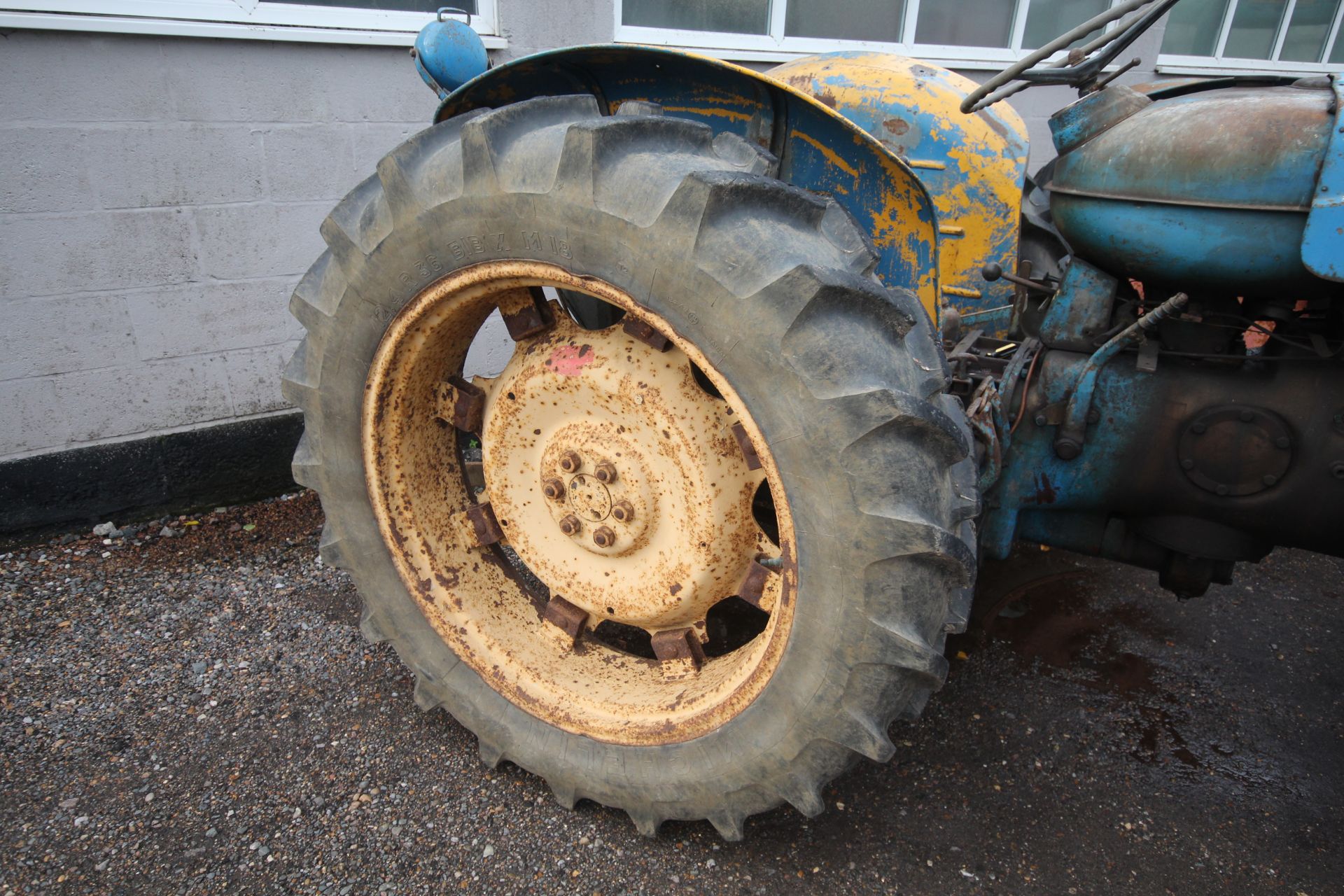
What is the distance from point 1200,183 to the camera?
1496mm

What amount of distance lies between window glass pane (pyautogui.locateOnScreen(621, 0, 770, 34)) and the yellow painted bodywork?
1871 millimetres

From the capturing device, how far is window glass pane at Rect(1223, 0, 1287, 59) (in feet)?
18.3

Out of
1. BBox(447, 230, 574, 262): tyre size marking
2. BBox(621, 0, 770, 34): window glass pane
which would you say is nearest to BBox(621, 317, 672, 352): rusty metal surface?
BBox(447, 230, 574, 262): tyre size marking

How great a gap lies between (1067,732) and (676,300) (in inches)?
61.6

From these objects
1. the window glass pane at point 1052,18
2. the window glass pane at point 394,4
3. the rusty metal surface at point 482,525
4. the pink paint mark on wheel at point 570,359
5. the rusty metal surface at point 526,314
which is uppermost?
the window glass pane at point 1052,18

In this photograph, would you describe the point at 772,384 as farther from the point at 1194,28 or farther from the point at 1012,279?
the point at 1194,28

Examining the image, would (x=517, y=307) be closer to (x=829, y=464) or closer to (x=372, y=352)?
(x=372, y=352)

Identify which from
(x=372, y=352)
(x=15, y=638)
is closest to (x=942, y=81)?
(x=372, y=352)

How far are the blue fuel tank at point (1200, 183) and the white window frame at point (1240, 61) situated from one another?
4.40m

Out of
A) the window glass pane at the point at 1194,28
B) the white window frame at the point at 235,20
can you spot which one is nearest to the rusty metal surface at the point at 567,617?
the white window frame at the point at 235,20

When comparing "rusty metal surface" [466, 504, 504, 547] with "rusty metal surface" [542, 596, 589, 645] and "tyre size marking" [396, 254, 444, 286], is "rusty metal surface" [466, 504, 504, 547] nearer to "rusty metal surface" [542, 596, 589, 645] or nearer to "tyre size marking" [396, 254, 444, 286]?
"rusty metal surface" [542, 596, 589, 645]

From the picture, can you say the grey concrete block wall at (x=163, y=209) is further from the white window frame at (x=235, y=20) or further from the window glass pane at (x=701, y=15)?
the window glass pane at (x=701, y=15)

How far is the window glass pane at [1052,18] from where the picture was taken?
4.87 metres

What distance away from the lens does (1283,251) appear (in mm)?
1461
